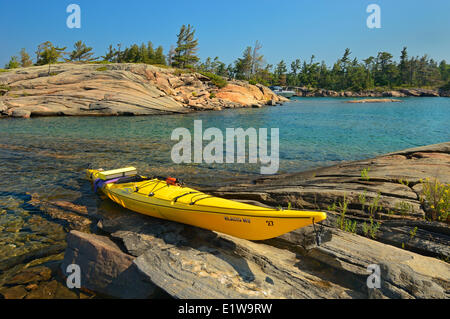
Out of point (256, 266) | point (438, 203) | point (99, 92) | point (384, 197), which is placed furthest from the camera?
point (99, 92)

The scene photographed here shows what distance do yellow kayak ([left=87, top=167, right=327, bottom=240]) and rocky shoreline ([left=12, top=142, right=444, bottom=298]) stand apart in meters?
0.25

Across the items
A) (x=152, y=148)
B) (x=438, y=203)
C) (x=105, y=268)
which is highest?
(x=152, y=148)

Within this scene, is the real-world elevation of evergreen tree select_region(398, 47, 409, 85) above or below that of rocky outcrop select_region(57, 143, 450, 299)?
above

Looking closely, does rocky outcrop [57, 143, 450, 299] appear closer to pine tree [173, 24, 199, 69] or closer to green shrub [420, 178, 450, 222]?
green shrub [420, 178, 450, 222]

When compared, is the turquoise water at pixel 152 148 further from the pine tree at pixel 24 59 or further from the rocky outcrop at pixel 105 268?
the pine tree at pixel 24 59

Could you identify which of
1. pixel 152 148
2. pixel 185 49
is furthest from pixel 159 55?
pixel 152 148

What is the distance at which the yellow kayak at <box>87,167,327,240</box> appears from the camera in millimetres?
4348

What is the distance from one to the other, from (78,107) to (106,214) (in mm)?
31700

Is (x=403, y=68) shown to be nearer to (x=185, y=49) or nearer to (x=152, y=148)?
(x=185, y=49)

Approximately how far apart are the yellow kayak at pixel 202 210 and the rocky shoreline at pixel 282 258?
25 centimetres

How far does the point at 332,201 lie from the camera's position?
242 inches

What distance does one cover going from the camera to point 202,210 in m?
5.20

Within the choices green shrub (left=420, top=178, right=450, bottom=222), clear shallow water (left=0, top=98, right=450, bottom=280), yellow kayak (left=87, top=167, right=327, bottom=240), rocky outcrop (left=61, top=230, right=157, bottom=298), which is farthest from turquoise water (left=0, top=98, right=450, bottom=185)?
green shrub (left=420, top=178, right=450, bottom=222)

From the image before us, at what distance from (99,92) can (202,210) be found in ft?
123
